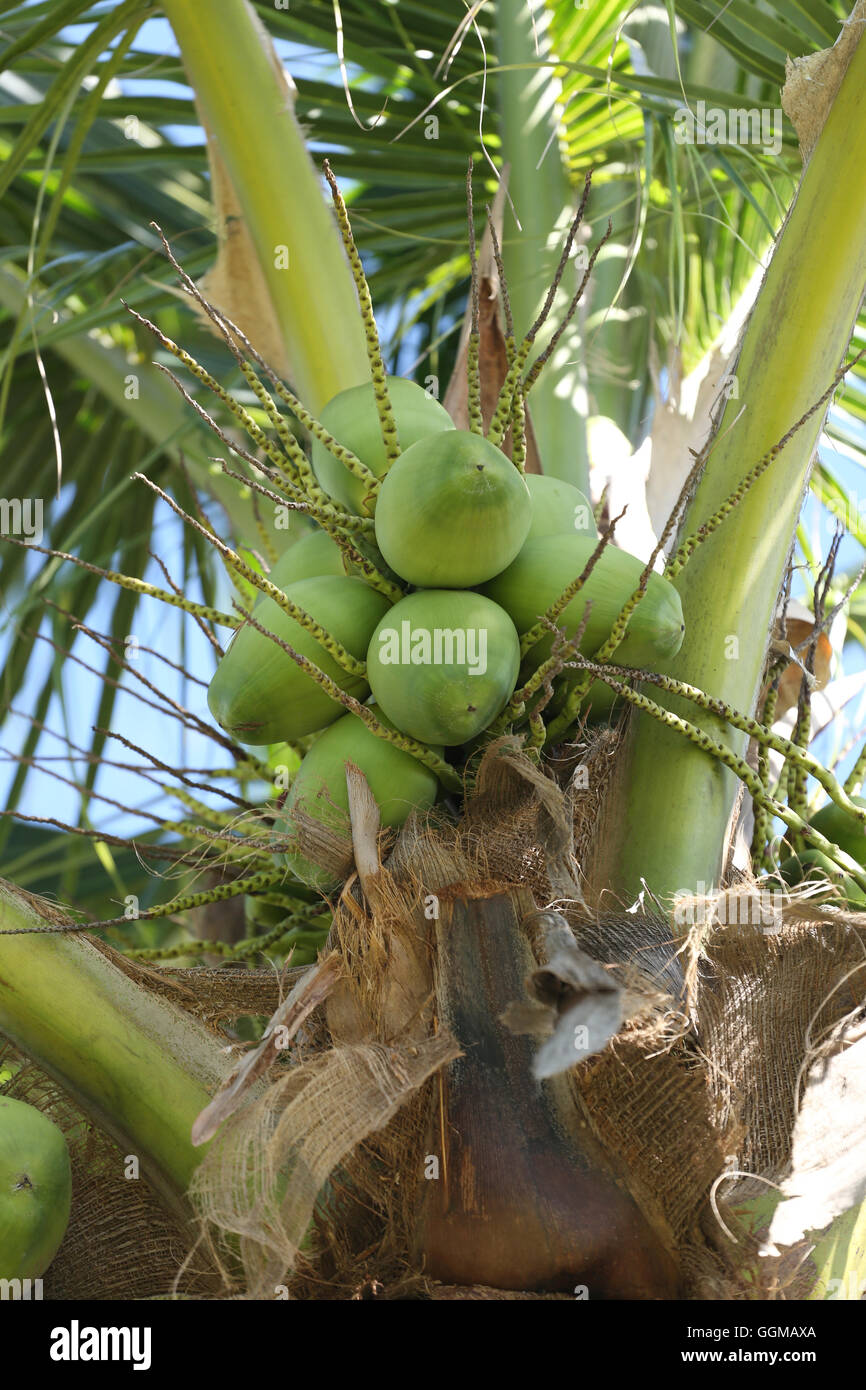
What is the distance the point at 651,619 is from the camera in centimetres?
127

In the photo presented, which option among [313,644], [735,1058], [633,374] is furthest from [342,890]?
[633,374]

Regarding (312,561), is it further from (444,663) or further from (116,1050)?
(116,1050)

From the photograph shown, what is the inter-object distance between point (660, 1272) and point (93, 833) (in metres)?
0.75

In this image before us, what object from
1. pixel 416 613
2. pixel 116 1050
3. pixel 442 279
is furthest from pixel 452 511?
pixel 442 279

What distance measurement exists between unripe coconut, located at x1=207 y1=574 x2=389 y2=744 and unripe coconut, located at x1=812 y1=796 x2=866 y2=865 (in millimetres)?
592

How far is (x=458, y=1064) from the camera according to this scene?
1.11 m

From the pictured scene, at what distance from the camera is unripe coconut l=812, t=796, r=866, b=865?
1.50m

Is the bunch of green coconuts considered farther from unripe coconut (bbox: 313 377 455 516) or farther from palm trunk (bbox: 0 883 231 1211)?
palm trunk (bbox: 0 883 231 1211)

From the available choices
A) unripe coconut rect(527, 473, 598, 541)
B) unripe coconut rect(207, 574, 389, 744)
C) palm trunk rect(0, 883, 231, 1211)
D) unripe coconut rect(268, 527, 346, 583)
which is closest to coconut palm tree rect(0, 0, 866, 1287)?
palm trunk rect(0, 883, 231, 1211)

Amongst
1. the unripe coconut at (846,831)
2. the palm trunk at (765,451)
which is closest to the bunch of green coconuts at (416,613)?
the palm trunk at (765,451)

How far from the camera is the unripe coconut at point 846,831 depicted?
1495mm

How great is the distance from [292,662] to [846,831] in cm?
69

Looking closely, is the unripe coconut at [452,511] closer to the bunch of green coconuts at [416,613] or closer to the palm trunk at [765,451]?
the bunch of green coconuts at [416,613]

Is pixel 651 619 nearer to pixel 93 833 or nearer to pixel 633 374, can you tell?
pixel 93 833
